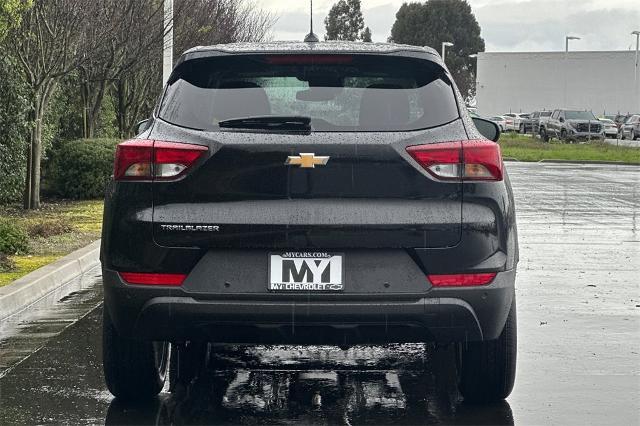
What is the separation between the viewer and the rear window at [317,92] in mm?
5648

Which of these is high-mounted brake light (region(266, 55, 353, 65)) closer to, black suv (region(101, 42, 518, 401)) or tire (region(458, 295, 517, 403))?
black suv (region(101, 42, 518, 401))

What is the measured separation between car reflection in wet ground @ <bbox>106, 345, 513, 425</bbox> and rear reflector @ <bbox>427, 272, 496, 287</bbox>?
30.4 inches

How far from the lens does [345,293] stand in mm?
5422

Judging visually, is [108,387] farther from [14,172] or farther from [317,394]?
[14,172]

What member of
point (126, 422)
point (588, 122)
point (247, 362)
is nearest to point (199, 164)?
point (126, 422)

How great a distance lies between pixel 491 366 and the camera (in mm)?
6129

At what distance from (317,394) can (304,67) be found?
1684 millimetres

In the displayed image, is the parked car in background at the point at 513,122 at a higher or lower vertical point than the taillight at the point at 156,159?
lower

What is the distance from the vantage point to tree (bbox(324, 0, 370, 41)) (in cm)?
13595

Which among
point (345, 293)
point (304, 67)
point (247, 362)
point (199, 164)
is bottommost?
point (247, 362)

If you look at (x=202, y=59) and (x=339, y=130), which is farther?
(x=202, y=59)

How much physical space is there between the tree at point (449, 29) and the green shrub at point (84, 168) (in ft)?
349

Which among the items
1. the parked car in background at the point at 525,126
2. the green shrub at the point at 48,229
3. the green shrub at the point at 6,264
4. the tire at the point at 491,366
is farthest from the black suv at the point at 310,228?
the parked car in background at the point at 525,126

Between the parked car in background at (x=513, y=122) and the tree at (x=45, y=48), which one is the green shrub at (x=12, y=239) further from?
the parked car in background at (x=513, y=122)
